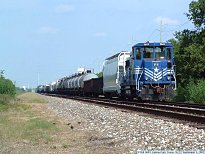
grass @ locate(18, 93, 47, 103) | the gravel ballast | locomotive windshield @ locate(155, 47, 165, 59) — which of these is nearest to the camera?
the gravel ballast

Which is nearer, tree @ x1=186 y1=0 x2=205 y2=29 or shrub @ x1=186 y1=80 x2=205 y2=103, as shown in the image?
shrub @ x1=186 y1=80 x2=205 y2=103

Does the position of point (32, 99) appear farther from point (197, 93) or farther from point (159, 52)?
point (159, 52)

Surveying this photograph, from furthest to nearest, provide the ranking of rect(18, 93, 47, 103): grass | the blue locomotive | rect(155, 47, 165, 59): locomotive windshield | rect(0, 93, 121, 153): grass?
rect(18, 93, 47, 103): grass < rect(155, 47, 165, 59): locomotive windshield < the blue locomotive < rect(0, 93, 121, 153): grass

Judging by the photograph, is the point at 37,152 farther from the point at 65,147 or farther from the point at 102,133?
the point at 102,133

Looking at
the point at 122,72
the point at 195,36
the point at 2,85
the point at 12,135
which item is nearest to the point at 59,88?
the point at 2,85

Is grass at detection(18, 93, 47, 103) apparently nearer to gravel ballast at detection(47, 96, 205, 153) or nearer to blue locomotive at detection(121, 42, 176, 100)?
blue locomotive at detection(121, 42, 176, 100)

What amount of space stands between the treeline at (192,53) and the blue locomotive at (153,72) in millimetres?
8822

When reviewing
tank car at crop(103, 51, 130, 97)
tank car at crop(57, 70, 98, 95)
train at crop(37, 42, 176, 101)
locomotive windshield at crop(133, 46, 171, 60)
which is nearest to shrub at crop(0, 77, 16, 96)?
tank car at crop(57, 70, 98, 95)

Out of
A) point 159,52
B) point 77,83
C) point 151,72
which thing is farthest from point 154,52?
point 77,83

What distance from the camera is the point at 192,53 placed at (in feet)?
149

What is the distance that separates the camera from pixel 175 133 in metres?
12.4

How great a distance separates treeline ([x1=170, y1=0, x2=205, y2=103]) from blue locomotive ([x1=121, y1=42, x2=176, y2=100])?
8.82 meters

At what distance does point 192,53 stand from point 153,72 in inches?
682

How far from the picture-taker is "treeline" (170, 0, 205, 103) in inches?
1753
